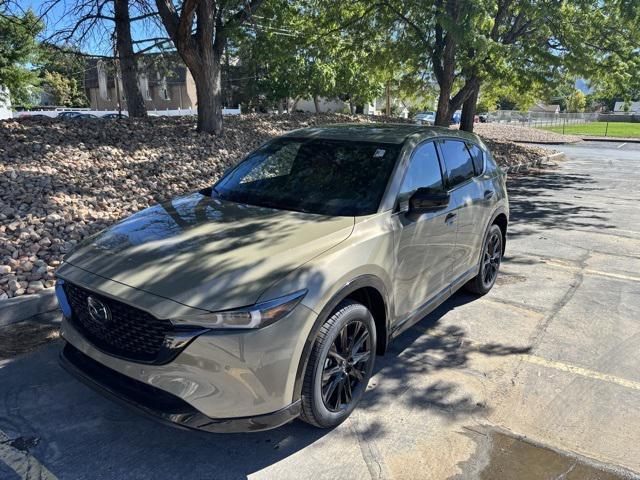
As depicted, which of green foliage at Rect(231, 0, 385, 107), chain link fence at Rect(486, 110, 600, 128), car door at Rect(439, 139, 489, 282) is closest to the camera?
car door at Rect(439, 139, 489, 282)

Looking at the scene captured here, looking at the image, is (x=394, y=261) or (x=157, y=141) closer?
(x=394, y=261)

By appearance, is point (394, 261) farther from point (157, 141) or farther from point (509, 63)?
point (509, 63)

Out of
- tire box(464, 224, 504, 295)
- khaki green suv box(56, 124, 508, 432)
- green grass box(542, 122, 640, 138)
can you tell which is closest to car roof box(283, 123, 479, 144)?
khaki green suv box(56, 124, 508, 432)

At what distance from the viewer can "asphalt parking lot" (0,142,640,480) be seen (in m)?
2.77

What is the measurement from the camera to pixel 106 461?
2.76m

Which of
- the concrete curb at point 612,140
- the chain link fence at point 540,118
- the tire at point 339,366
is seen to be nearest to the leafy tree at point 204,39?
the tire at point 339,366

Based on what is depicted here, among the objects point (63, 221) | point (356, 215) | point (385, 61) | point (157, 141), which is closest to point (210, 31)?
point (157, 141)

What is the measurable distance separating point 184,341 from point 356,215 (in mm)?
1439

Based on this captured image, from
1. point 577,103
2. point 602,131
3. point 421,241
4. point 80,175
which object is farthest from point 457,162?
point 577,103

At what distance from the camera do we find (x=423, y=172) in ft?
13.0

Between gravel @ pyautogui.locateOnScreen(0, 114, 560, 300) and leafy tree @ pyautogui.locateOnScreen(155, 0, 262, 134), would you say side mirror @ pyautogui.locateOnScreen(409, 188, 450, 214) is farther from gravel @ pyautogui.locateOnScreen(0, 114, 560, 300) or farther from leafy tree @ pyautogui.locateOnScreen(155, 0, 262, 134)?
leafy tree @ pyautogui.locateOnScreen(155, 0, 262, 134)

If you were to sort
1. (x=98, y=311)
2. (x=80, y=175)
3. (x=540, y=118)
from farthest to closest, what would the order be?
(x=540, y=118)
(x=80, y=175)
(x=98, y=311)

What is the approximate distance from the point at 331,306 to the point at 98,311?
1.27m

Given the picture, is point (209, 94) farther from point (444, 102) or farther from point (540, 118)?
point (540, 118)
